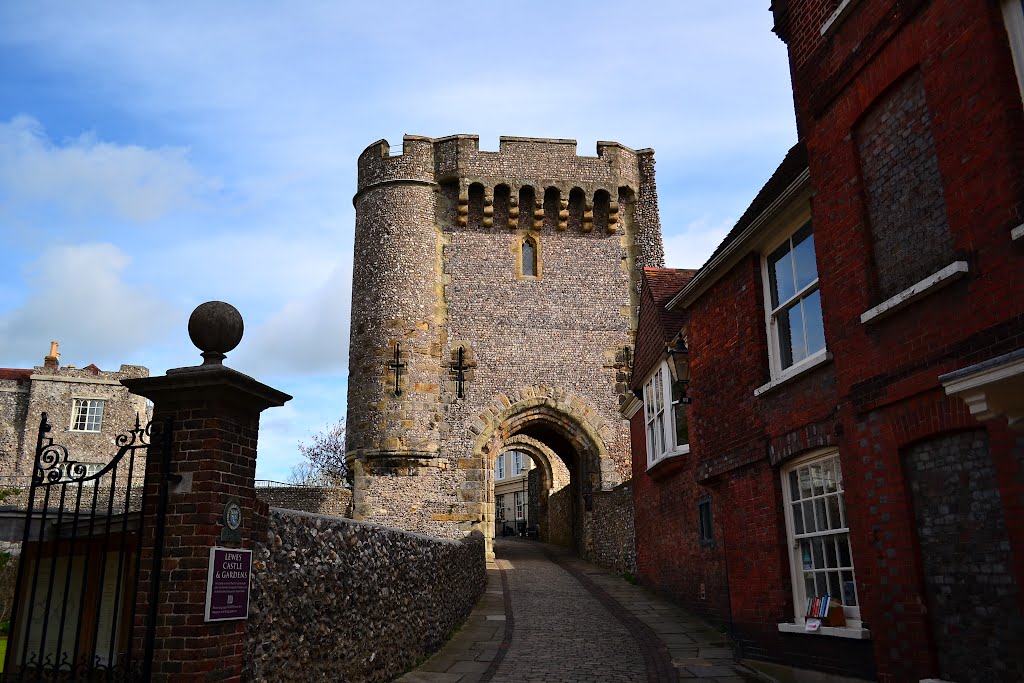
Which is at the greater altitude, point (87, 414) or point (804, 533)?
point (87, 414)

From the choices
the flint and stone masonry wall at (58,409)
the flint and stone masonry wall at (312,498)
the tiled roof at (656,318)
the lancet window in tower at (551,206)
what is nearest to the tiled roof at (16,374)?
the flint and stone masonry wall at (58,409)

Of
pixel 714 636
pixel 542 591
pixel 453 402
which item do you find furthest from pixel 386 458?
pixel 714 636

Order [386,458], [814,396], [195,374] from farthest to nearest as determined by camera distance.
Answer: [386,458], [814,396], [195,374]

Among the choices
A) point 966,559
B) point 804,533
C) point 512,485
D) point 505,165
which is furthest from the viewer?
point 512,485

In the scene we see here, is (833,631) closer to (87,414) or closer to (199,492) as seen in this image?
(199,492)

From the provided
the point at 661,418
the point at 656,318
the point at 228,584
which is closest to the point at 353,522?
the point at 228,584

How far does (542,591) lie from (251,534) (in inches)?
443

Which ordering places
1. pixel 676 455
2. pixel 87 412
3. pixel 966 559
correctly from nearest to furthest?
pixel 966 559
pixel 676 455
pixel 87 412

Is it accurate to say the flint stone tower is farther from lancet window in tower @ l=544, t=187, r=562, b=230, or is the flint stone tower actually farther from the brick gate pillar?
the brick gate pillar

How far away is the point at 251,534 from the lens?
19.1 ft

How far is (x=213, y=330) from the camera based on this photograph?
5.91 m

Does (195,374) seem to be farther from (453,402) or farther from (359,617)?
(453,402)

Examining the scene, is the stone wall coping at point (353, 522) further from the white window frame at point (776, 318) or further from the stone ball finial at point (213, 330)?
the white window frame at point (776, 318)

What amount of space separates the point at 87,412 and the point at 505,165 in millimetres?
27239
